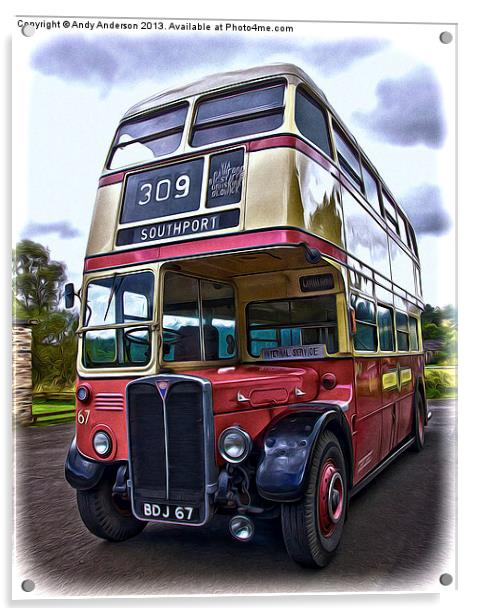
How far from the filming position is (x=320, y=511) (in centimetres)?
318

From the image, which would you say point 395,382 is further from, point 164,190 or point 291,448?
point 164,190

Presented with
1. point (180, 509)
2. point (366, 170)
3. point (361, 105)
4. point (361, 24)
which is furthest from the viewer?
point (366, 170)

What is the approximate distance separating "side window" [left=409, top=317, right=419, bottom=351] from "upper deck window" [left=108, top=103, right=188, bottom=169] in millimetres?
2791

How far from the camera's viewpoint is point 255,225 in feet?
10.4

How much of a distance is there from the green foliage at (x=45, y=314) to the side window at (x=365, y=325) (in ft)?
6.72

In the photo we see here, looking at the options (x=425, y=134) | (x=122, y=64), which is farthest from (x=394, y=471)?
(x=122, y=64)

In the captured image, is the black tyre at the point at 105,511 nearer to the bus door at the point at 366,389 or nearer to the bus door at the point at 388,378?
the bus door at the point at 366,389

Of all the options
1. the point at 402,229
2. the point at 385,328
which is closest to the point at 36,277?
the point at 385,328

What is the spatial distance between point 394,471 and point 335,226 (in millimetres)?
2591

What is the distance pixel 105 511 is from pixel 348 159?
10.2ft

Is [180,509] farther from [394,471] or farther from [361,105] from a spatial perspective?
[361,105]

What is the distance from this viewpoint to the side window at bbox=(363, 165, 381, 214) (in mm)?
4457

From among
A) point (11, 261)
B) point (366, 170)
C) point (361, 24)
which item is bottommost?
point (11, 261)

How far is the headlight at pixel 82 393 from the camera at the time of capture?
3508 millimetres
